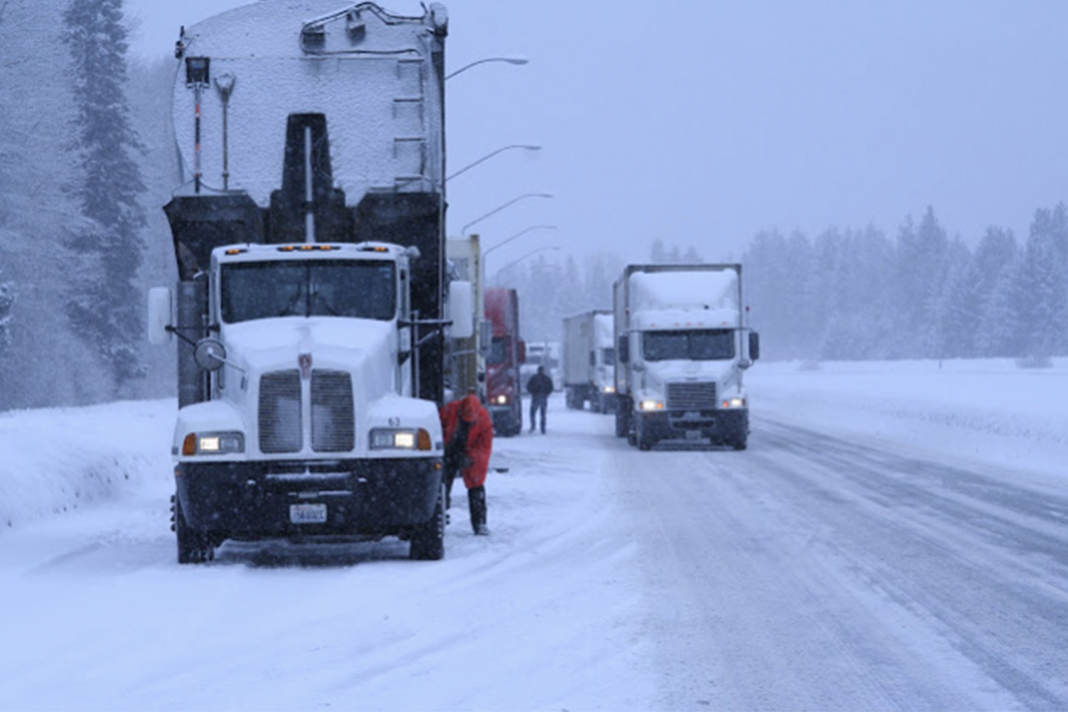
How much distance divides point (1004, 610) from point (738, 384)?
21.5 m

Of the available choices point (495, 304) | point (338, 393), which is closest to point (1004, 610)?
point (338, 393)

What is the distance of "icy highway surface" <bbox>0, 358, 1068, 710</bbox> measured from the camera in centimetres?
849

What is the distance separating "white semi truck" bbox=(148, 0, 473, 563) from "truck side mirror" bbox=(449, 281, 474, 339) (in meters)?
0.02

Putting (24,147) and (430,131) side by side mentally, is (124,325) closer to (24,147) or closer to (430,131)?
(24,147)

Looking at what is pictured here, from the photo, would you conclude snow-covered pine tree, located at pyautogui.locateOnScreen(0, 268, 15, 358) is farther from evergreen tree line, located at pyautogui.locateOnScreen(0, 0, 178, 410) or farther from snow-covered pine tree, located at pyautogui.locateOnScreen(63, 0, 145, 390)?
snow-covered pine tree, located at pyautogui.locateOnScreen(63, 0, 145, 390)

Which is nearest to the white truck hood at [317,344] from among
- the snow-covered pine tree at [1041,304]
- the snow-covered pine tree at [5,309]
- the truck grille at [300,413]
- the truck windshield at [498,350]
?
the truck grille at [300,413]

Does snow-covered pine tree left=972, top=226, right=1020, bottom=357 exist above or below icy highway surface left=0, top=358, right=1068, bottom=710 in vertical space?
above

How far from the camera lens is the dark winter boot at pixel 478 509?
16297 millimetres

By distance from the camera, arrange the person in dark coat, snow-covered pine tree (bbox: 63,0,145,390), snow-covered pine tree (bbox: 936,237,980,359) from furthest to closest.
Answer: snow-covered pine tree (bbox: 936,237,980,359)
snow-covered pine tree (bbox: 63,0,145,390)
the person in dark coat

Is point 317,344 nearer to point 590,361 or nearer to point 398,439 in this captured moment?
point 398,439

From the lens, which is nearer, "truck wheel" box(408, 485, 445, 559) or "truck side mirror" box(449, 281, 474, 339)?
"truck wheel" box(408, 485, 445, 559)

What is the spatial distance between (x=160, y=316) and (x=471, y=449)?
11.3 ft

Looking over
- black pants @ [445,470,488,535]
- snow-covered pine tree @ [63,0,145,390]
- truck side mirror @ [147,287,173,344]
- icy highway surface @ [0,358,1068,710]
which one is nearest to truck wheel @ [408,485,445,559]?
icy highway surface @ [0,358,1068,710]

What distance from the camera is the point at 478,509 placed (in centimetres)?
1634
